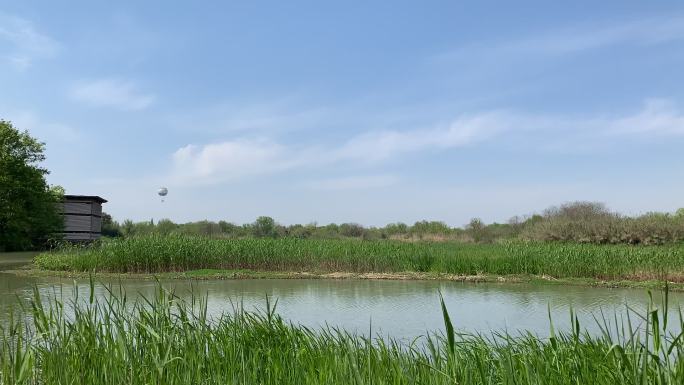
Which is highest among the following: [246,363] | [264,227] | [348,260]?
[264,227]

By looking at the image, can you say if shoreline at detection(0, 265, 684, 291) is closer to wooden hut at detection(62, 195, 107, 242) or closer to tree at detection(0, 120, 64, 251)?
tree at detection(0, 120, 64, 251)

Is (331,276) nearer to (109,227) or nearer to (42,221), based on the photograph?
(42,221)

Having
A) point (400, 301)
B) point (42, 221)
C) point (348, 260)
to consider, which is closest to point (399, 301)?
point (400, 301)

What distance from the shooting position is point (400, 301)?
1256cm

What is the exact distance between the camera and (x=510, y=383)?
8.93 feet

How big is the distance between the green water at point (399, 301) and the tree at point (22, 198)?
13764 mm

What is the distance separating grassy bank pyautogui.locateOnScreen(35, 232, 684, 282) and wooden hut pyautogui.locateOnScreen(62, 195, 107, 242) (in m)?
15.8

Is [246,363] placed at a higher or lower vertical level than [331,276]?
higher

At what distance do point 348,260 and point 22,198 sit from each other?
834 inches

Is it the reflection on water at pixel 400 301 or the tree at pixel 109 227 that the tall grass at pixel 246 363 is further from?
the tree at pixel 109 227

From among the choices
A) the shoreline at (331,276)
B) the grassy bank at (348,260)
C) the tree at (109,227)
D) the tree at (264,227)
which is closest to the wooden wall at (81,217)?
the tree at (109,227)

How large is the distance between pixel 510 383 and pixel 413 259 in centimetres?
1739

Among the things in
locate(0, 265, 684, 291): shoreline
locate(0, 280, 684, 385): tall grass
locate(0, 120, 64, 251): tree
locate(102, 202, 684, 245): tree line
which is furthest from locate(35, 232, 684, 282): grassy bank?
locate(0, 280, 684, 385): tall grass

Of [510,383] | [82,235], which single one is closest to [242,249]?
[510,383]
